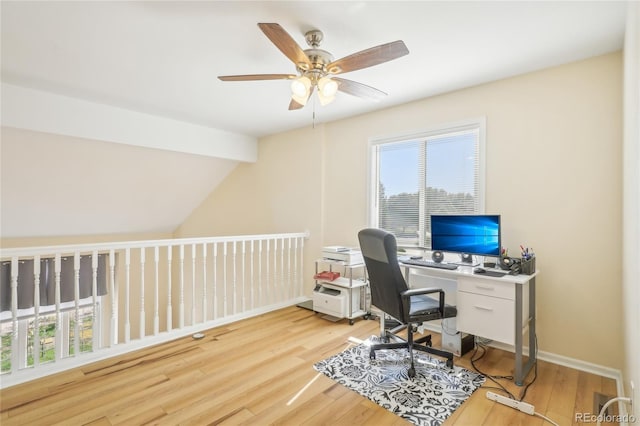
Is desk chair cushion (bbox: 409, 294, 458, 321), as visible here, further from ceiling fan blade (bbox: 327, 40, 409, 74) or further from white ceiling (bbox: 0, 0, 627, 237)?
white ceiling (bbox: 0, 0, 627, 237)

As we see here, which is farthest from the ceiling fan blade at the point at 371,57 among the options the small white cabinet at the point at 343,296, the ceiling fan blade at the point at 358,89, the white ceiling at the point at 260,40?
the small white cabinet at the point at 343,296

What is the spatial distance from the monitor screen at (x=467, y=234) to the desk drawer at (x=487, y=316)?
1.36 ft

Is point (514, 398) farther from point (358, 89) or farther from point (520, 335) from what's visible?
point (358, 89)

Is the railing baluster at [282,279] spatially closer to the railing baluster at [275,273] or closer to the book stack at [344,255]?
the railing baluster at [275,273]

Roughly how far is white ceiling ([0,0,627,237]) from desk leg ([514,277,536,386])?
1.81 meters

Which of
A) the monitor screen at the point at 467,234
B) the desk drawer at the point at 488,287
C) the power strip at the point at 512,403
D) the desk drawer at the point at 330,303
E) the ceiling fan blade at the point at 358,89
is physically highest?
the ceiling fan blade at the point at 358,89

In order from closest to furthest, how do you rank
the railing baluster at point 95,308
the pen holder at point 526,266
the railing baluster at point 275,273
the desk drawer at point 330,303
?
the pen holder at point 526,266 → the railing baluster at point 95,308 → the desk drawer at point 330,303 → the railing baluster at point 275,273

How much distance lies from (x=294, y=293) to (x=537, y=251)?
2.88m

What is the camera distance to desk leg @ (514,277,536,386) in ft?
7.27

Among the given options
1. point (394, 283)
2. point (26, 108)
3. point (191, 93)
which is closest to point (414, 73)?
point (394, 283)

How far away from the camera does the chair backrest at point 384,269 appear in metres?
2.32

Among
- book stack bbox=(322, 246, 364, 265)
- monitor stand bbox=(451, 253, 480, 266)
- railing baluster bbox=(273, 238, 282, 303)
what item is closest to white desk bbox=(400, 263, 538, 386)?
monitor stand bbox=(451, 253, 480, 266)

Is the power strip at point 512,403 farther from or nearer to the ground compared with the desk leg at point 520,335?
nearer to the ground

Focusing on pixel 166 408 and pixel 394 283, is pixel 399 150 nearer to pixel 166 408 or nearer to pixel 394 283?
pixel 394 283
